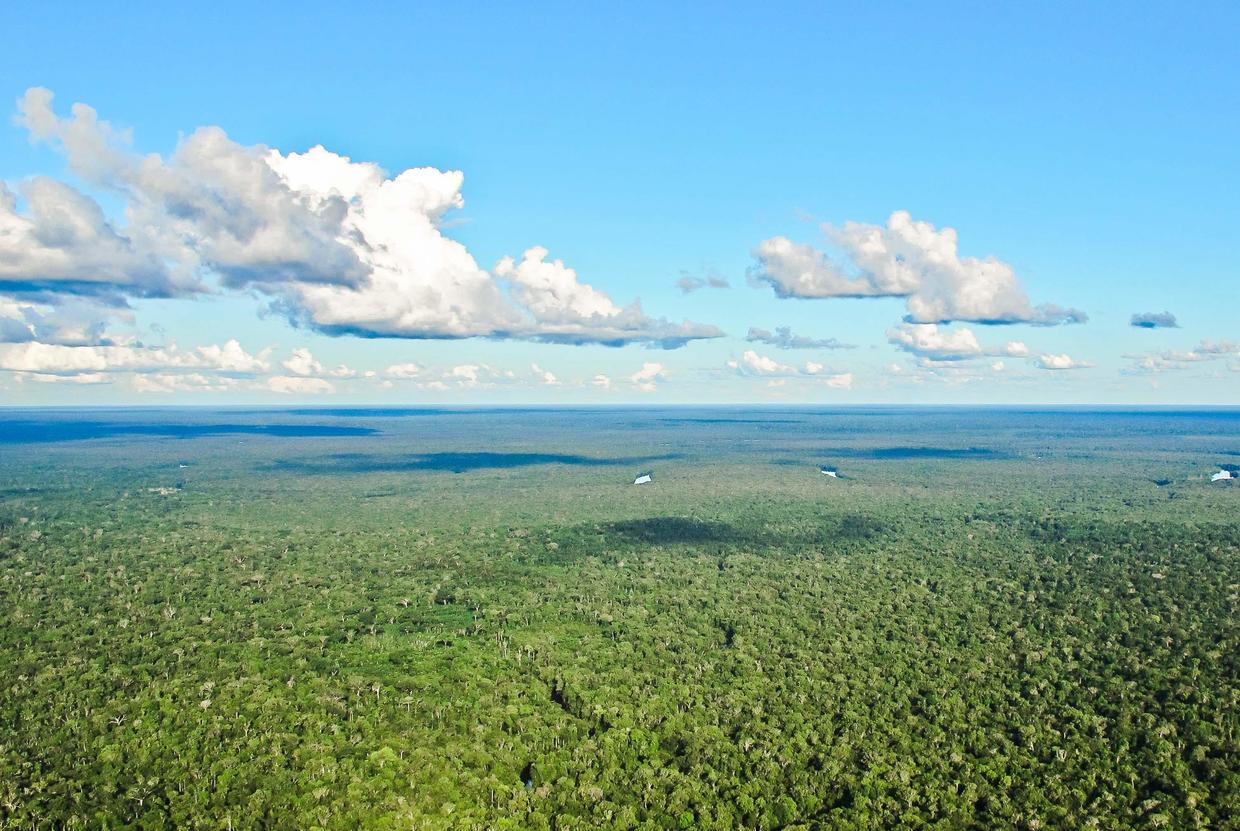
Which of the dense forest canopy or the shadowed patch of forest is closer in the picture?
the dense forest canopy

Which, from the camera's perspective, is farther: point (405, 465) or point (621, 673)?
point (405, 465)

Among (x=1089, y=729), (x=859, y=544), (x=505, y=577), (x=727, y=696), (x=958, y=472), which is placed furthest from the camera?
(x=958, y=472)

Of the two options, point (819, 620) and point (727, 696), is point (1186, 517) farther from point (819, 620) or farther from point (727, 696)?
point (727, 696)

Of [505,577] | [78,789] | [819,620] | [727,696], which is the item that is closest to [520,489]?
[505,577]

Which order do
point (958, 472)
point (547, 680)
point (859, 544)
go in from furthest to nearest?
point (958, 472)
point (859, 544)
point (547, 680)

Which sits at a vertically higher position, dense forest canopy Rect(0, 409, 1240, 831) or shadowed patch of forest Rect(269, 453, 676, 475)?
shadowed patch of forest Rect(269, 453, 676, 475)

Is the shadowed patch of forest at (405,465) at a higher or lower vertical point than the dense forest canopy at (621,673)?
higher

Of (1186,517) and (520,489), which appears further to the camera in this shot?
(520,489)

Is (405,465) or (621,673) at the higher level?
(405,465)
